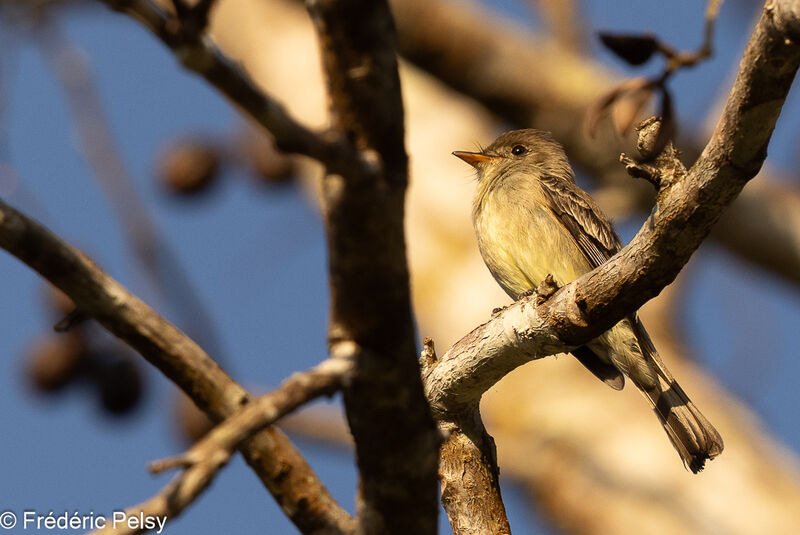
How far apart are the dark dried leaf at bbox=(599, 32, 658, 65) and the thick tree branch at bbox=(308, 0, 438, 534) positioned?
128 centimetres

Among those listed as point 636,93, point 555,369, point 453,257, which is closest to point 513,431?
point 555,369

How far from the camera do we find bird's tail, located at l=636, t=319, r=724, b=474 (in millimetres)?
5070

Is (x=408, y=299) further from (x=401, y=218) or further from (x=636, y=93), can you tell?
(x=636, y=93)

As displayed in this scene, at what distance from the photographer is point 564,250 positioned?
6195 millimetres

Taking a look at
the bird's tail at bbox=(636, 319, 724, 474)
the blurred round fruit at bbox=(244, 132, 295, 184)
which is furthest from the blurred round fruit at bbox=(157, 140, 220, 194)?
the bird's tail at bbox=(636, 319, 724, 474)

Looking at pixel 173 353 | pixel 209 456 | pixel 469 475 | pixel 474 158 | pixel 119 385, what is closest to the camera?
pixel 209 456

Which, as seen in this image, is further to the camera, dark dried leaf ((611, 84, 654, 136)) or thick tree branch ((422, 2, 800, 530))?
dark dried leaf ((611, 84, 654, 136))

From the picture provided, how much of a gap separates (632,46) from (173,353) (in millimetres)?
1799

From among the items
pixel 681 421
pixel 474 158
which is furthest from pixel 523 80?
pixel 681 421

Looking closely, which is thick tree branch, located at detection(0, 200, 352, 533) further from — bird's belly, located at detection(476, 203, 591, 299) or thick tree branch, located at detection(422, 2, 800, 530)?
bird's belly, located at detection(476, 203, 591, 299)

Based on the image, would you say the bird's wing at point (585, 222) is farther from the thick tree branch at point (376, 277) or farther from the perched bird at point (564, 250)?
the thick tree branch at point (376, 277)

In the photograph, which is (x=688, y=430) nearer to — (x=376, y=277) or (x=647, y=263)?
(x=647, y=263)


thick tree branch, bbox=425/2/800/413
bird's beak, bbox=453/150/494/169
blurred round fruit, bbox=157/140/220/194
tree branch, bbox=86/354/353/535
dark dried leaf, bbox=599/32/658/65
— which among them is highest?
blurred round fruit, bbox=157/140/220/194

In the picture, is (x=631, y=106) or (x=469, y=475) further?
(x=469, y=475)
